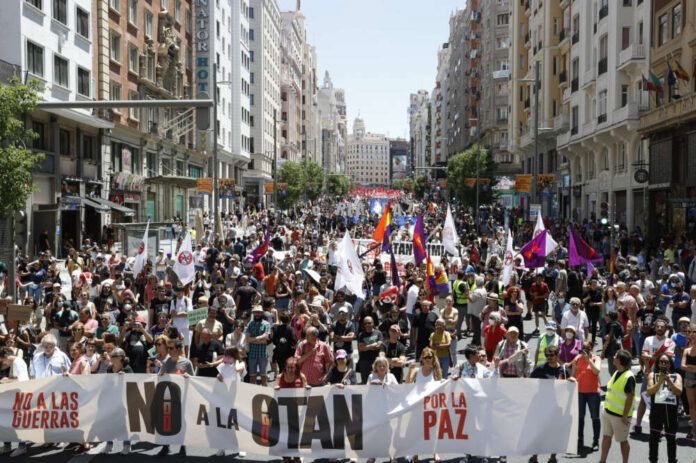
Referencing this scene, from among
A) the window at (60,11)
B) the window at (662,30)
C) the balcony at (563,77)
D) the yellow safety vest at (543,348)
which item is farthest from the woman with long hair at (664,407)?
the balcony at (563,77)

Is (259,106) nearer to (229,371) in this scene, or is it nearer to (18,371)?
(18,371)

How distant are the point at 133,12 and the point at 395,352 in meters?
38.1

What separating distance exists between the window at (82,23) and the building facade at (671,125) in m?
25.8

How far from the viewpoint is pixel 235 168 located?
77.6m

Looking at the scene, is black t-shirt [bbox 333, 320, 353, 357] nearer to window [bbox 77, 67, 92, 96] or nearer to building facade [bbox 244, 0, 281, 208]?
window [bbox 77, 67, 92, 96]

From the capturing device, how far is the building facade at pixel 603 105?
131ft

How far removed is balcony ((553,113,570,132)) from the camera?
2103 inches

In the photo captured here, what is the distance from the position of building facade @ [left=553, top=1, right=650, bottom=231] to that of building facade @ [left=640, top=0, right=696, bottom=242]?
4.03 feet

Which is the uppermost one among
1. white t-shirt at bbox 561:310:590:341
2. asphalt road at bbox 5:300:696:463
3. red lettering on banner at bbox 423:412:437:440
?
white t-shirt at bbox 561:310:590:341

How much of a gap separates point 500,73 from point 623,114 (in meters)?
42.8

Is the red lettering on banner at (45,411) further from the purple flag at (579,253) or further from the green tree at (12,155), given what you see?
the purple flag at (579,253)

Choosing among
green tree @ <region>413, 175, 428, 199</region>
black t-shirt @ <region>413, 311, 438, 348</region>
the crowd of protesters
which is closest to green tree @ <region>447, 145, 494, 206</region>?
the crowd of protesters

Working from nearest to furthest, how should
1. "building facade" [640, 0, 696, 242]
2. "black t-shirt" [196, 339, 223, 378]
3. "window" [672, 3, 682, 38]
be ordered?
"black t-shirt" [196, 339, 223, 378], "building facade" [640, 0, 696, 242], "window" [672, 3, 682, 38]

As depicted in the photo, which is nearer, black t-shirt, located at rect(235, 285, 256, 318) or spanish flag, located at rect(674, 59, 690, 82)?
black t-shirt, located at rect(235, 285, 256, 318)
